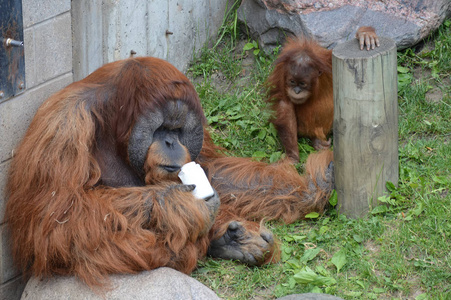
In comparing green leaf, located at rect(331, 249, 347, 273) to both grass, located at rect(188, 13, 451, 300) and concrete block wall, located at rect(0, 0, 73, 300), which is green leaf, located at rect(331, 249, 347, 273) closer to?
grass, located at rect(188, 13, 451, 300)

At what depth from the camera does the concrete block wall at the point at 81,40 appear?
133 inches

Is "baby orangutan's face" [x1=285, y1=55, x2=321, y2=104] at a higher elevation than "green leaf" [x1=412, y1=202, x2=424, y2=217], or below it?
higher

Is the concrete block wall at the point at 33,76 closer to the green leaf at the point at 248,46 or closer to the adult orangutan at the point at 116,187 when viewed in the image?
the adult orangutan at the point at 116,187

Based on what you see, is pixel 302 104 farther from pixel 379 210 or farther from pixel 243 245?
pixel 243 245

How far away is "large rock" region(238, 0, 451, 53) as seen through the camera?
5277 mm

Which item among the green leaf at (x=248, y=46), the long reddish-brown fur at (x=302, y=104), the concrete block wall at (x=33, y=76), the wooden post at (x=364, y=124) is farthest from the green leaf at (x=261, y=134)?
the concrete block wall at (x=33, y=76)

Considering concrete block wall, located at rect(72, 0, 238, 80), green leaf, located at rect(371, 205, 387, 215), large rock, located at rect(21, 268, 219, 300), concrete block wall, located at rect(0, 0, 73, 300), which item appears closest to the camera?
large rock, located at rect(21, 268, 219, 300)

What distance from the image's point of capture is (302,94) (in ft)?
15.3

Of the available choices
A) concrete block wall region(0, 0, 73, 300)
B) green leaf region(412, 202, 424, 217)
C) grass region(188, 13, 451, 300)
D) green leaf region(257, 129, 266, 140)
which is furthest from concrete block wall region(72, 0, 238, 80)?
green leaf region(412, 202, 424, 217)

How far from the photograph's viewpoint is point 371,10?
5.38m

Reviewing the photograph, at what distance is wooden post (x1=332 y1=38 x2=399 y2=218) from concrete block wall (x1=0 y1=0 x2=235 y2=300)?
1.48 meters

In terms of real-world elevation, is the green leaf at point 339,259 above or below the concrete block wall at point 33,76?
below

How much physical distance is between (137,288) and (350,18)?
3.03 meters

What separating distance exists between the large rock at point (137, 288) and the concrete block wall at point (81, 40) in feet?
1.27
